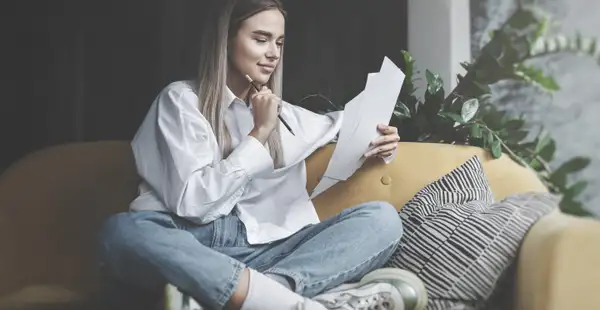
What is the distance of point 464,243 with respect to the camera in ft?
3.47

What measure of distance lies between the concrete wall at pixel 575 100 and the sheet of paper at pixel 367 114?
22cm

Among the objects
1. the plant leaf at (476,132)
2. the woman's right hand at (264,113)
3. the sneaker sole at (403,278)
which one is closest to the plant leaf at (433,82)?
the plant leaf at (476,132)

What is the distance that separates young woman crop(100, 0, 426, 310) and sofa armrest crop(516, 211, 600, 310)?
15 cm

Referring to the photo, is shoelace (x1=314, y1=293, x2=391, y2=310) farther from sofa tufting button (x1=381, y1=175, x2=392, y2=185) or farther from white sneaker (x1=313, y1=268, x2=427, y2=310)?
sofa tufting button (x1=381, y1=175, x2=392, y2=185)

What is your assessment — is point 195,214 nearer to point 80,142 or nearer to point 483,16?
point 80,142

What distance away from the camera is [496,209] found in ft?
3.57

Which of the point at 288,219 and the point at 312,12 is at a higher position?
the point at 312,12

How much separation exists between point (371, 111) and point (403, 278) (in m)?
0.32

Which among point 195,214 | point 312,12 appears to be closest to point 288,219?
point 195,214

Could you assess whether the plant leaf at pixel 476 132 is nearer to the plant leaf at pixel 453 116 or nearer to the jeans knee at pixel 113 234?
the plant leaf at pixel 453 116

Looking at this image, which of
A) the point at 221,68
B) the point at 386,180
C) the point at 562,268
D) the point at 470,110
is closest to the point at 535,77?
the point at 470,110

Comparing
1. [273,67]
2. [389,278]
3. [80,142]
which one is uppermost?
[273,67]

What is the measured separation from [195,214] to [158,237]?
3.4 inches

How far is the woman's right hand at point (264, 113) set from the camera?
1150mm
